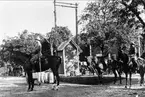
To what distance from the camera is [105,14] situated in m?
35.0

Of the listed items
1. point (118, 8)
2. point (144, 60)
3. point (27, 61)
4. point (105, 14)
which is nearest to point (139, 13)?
point (118, 8)

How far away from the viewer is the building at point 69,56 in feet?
144

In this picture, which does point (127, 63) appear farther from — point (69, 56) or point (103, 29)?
point (69, 56)

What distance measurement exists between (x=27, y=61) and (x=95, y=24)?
19284mm

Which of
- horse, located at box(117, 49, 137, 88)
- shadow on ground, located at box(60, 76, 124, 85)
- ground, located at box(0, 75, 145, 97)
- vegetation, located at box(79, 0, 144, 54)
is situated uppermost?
vegetation, located at box(79, 0, 144, 54)

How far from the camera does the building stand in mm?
43775

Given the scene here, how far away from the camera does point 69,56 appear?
46.4 metres

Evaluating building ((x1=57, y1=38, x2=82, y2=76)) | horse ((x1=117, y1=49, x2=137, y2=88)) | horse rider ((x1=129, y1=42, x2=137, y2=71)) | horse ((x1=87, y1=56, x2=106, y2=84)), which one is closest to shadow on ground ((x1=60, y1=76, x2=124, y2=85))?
horse ((x1=87, y1=56, x2=106, y2=84))

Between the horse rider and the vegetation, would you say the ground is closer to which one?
the horse rider

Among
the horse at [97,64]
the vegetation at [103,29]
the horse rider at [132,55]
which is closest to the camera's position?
the horse rider at [132,55]

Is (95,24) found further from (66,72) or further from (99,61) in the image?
(66,72)

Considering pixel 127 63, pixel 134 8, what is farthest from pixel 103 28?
pixel 127 63

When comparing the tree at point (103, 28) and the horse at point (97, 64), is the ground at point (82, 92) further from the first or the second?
the tree at point (103, 28)

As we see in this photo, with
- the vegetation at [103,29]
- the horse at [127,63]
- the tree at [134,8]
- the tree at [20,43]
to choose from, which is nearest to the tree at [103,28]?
the vegetation at [103,29]
